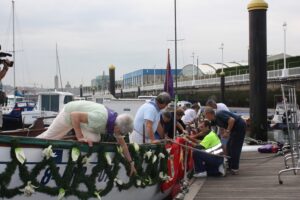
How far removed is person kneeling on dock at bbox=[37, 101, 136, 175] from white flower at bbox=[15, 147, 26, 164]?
0.87 meters

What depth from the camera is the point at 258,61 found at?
1550cm

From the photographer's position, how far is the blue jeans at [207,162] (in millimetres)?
9219

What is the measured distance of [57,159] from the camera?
5633mm

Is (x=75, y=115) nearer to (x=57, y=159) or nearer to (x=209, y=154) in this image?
(x=57, y=159)

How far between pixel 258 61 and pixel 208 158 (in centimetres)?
701

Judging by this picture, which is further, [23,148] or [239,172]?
[239,172]

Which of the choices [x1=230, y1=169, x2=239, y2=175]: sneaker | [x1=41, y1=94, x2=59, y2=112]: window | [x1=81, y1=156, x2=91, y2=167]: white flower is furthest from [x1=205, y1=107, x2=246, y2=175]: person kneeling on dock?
[x1=41, y1=94, x2=59, y2=112]: window

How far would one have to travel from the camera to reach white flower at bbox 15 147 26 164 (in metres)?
5.15

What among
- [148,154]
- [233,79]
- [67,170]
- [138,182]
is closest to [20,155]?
[67,170]

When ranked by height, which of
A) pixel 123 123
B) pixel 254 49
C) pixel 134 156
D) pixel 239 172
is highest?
pixel 254 49

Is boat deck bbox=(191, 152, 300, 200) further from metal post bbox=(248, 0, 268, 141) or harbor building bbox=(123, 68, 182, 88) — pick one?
harbor building bbox=(123, 68, 182, 88)

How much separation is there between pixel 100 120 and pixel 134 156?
1204 mm

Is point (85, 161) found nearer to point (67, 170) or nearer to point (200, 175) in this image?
point (67, 170)

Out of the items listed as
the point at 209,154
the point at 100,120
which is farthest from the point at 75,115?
the point at 209,154
